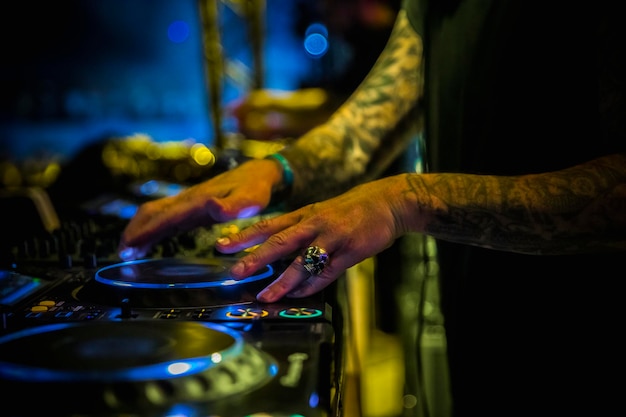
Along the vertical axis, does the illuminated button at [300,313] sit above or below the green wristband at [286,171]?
below

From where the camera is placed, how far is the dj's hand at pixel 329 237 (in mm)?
938

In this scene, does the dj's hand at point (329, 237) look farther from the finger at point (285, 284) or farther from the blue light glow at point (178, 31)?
the blue light glow at point (178, 31)

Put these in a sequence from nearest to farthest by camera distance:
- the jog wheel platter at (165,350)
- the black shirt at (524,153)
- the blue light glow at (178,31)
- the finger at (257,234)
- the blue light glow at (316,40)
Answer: the jog wheel platter at (165,350), the finger at (257,234), the black shirt at (524,153), the blue light glow at (316,40), the blue light glow at (178,31)

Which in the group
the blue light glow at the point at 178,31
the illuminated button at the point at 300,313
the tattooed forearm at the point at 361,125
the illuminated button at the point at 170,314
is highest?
the blue light glow at the point at 178,31

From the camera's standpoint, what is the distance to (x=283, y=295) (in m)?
0.92

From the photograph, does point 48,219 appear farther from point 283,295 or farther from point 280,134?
point 280,134

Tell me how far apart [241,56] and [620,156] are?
8357mm

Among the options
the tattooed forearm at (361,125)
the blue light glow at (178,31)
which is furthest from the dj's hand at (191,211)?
the blue light glow at (178,31)

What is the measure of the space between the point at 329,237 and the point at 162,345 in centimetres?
37

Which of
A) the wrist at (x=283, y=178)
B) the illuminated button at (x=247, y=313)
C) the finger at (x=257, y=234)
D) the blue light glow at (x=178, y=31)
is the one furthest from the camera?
the blue light glow at (x=178, y=31)

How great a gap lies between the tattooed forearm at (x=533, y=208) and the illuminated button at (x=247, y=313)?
1.08 ft

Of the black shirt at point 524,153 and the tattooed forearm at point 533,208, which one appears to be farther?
the black shirt at point 524,153

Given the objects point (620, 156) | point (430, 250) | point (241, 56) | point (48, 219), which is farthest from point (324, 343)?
point (241, 56)

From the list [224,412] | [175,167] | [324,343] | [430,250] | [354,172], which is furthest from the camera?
[175,167]
